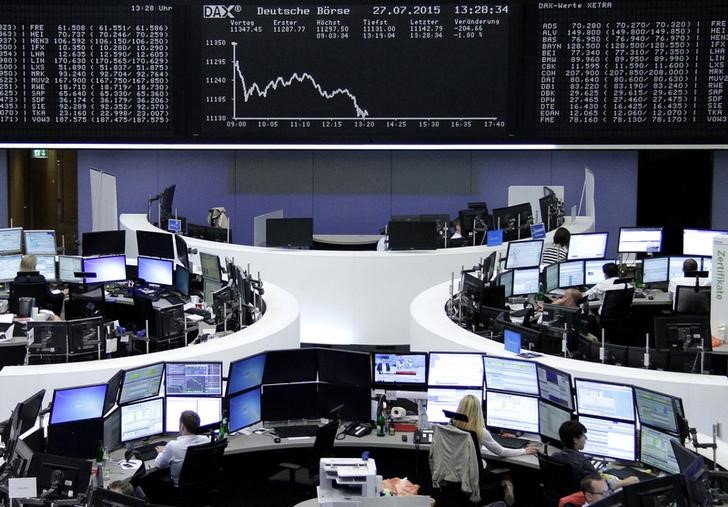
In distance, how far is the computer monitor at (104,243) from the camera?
486 inches

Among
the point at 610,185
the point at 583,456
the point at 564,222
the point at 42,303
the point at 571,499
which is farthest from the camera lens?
the point at 610,185

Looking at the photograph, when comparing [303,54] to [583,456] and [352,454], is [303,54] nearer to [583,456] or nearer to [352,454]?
[352,454]

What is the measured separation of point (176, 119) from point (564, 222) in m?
6.68

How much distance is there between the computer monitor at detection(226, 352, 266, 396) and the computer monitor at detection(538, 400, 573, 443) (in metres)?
1.93

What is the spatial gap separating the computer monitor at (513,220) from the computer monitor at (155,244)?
3.87 meters

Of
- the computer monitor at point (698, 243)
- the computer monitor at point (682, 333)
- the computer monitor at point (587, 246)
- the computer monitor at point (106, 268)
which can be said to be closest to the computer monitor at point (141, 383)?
the computer monitor at point (682, 333)

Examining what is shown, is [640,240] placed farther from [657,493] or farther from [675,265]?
[657,493]

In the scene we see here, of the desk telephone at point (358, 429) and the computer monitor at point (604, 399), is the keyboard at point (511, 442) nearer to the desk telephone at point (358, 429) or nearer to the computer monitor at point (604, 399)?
the computer monitor at point (604, 399)

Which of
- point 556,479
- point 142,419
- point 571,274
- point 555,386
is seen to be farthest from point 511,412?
point 571,274

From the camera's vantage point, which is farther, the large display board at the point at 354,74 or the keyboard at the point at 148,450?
the large display board at the point at 354,74

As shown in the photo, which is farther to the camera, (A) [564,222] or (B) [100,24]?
(A) [564,222]

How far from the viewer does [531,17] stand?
9047 millimetres

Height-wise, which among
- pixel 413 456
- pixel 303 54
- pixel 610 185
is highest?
pixel 303 54

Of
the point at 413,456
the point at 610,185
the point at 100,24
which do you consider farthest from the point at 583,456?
the point at 610,185
